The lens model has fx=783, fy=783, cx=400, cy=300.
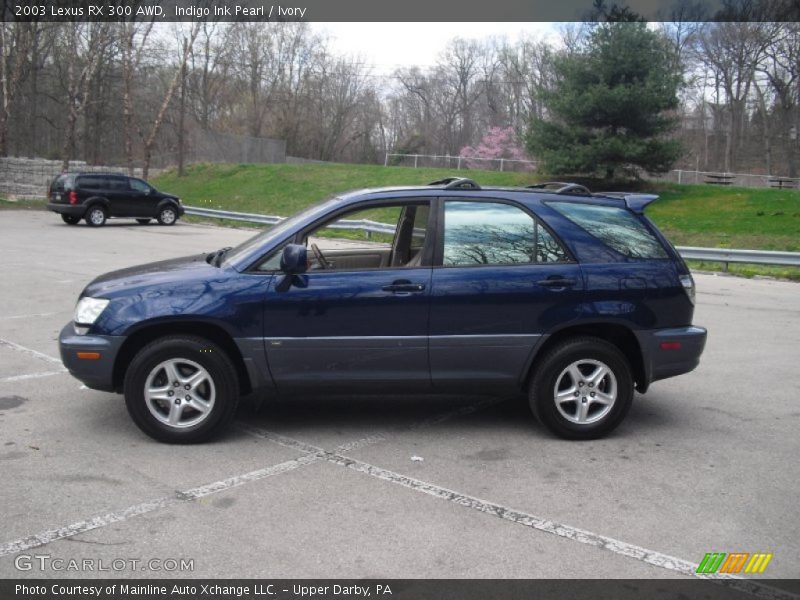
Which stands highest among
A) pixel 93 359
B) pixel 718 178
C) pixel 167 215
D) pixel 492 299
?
pixel 718 178

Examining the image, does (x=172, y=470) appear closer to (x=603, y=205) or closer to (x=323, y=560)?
(x=323, y=560)

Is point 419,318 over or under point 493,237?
under

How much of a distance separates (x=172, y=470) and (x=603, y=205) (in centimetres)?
357

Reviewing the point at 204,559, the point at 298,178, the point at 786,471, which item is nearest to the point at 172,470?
the point at 204,559

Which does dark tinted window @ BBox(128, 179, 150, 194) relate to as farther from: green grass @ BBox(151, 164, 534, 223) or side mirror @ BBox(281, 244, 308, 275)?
side mirror @ BBox(281, 244, 308, 275)

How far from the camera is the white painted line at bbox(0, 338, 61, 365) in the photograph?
7.70 metres

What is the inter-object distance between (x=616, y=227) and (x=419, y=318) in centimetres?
167

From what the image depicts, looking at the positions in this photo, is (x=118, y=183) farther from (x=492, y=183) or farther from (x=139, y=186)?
(x=492, y=183)

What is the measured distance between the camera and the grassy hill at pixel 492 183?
2291 centimetres

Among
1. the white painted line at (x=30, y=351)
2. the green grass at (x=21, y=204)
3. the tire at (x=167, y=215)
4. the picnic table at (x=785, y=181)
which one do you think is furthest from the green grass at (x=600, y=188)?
the white painted line at (x=30, y=351)

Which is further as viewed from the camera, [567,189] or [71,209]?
[71,209]

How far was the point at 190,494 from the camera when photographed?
4.52 m

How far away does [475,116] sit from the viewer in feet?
200
